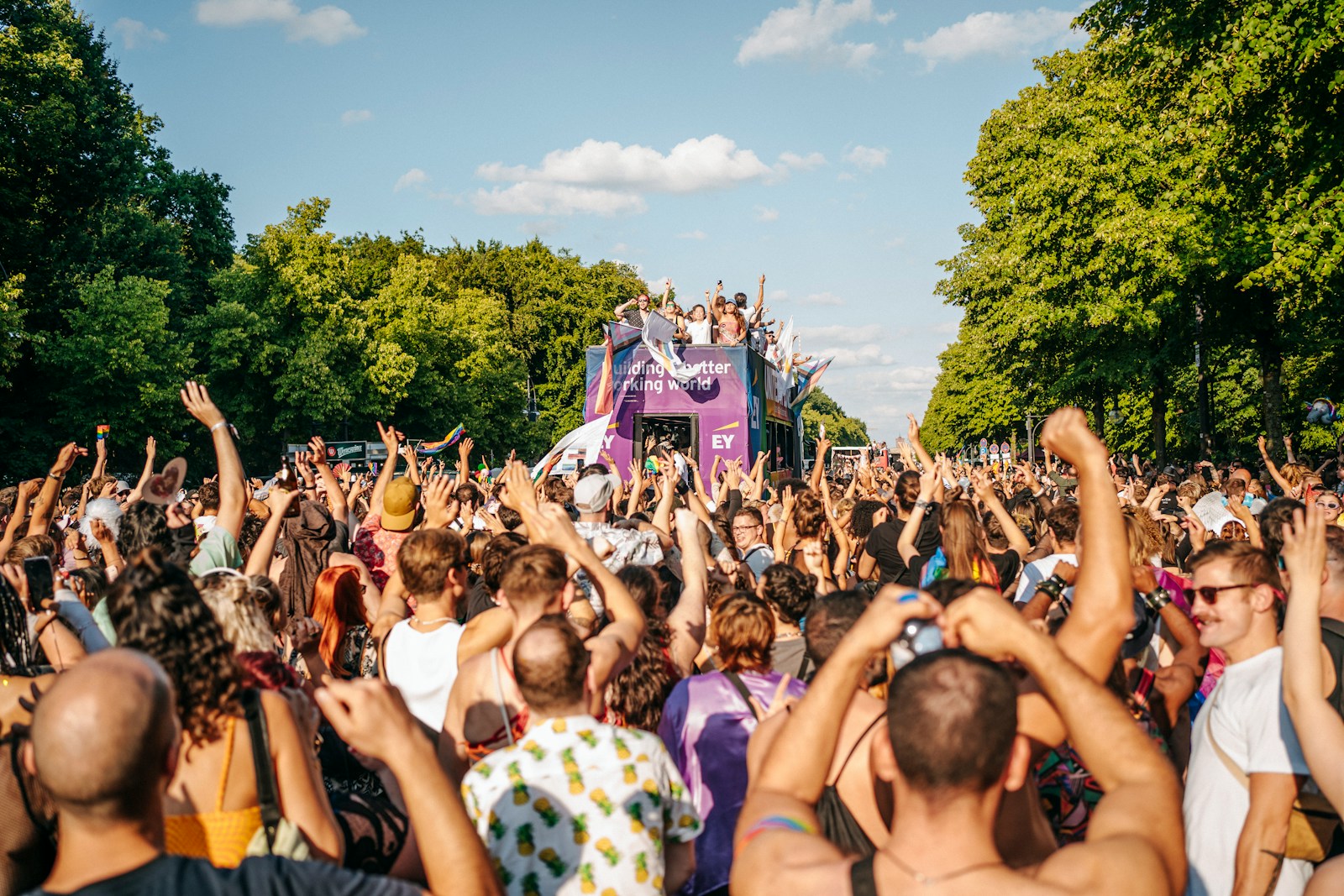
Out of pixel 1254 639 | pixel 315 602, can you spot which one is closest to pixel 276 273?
pixel 315 602

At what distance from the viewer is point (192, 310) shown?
106 ft

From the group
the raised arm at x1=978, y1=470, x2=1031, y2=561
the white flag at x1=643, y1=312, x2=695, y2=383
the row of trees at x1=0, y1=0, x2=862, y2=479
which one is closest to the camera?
the raised arm at x1=978, y1=470, x2=1031, y2=561

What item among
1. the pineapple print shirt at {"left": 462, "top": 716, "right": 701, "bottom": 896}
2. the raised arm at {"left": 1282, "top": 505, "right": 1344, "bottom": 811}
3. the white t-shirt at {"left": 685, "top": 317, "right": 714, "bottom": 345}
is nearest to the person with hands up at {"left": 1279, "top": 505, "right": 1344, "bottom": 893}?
the raised arm at {"left": 1282, "top": 505, "right": 1344, "bottom": 811}

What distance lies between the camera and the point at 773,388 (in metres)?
21.4

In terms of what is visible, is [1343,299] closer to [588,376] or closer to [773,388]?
[773,388]

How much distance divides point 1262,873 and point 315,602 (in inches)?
145

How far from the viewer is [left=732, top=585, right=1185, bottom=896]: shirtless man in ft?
6.11

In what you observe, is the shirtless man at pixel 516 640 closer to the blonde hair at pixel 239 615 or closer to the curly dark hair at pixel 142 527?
the blonde hair at pixel 239 615

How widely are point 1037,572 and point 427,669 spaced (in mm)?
3228

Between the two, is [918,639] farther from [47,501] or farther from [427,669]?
[47,501]

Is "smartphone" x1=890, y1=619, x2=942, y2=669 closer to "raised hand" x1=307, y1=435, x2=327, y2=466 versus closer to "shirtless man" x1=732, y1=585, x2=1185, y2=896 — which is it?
"shirtless man" x1=732, y1=585, x2=1185, y2=896

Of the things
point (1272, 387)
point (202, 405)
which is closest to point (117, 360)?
point (202, 405)

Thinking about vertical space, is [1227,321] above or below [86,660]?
above

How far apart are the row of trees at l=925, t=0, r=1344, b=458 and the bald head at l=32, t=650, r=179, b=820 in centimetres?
1324
